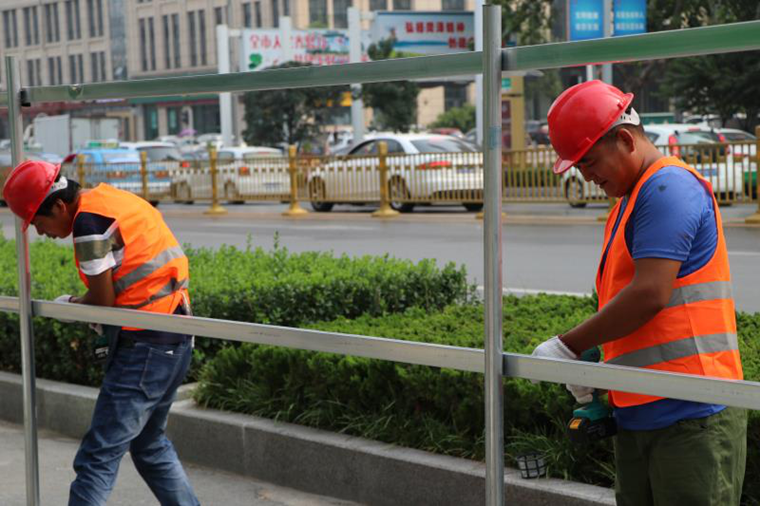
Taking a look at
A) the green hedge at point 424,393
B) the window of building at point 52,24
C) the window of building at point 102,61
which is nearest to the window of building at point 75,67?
the window of building at point 52,24

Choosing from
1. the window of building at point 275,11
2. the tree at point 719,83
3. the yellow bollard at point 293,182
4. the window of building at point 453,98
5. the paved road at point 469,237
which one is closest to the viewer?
the paved road at point 469,237

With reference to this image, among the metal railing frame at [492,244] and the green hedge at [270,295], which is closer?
the metal railing frame at [492,244]

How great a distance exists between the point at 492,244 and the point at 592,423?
0.52 m

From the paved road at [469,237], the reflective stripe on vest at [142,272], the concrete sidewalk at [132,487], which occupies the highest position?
the reflective stripe on vest at [142,272]

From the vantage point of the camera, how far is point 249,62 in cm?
3966

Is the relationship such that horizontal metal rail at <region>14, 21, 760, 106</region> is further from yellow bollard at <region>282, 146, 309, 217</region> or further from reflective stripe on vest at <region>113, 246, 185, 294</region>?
yellow bollard at <region>282, 146, 309, 217</region>

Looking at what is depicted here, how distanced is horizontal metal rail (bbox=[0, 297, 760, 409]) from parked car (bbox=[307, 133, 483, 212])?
676 inches

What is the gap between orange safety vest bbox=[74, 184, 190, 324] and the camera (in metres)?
4.20

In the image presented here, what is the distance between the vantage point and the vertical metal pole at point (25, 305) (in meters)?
4.29

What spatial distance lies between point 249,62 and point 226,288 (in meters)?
33.5

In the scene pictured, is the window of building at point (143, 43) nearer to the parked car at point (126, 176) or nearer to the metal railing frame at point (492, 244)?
the parked car at point (126, 176)

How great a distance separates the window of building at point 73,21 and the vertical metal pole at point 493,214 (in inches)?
3639

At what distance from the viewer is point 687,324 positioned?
9.16 ft

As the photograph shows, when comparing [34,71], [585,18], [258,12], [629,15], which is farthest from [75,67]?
[585,18]
